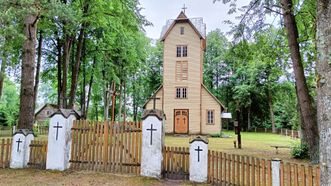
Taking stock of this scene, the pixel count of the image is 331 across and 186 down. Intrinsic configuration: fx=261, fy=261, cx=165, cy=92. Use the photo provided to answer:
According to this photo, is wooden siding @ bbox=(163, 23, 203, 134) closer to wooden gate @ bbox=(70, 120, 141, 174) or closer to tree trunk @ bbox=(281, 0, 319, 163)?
tree trunk @ bbox=(281, 0, 319, 163)

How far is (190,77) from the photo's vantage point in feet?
79.5

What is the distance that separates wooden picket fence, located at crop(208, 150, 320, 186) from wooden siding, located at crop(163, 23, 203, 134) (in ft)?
56.9

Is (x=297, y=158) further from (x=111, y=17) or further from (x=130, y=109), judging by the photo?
(x=130, y=109)

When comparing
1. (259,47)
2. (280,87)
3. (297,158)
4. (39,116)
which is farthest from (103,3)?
(39,116)

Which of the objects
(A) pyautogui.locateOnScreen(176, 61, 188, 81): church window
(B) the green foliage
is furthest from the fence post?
(B) the green foliage

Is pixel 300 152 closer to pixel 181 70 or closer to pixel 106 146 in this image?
pixel 106 146

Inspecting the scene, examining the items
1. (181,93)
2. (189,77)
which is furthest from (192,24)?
(181,93)

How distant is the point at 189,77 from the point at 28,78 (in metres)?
17.0

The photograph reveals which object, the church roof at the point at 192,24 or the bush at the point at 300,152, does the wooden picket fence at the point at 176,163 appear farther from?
the church roof at the point at 192,24

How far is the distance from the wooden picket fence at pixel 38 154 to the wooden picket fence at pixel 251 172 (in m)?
4.84

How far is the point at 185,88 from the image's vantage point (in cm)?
2428

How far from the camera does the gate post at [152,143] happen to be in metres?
7.07

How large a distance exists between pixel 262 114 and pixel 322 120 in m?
41.2

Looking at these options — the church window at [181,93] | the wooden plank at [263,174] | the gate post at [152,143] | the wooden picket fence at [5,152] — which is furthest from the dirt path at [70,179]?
the church window at [181,93]
